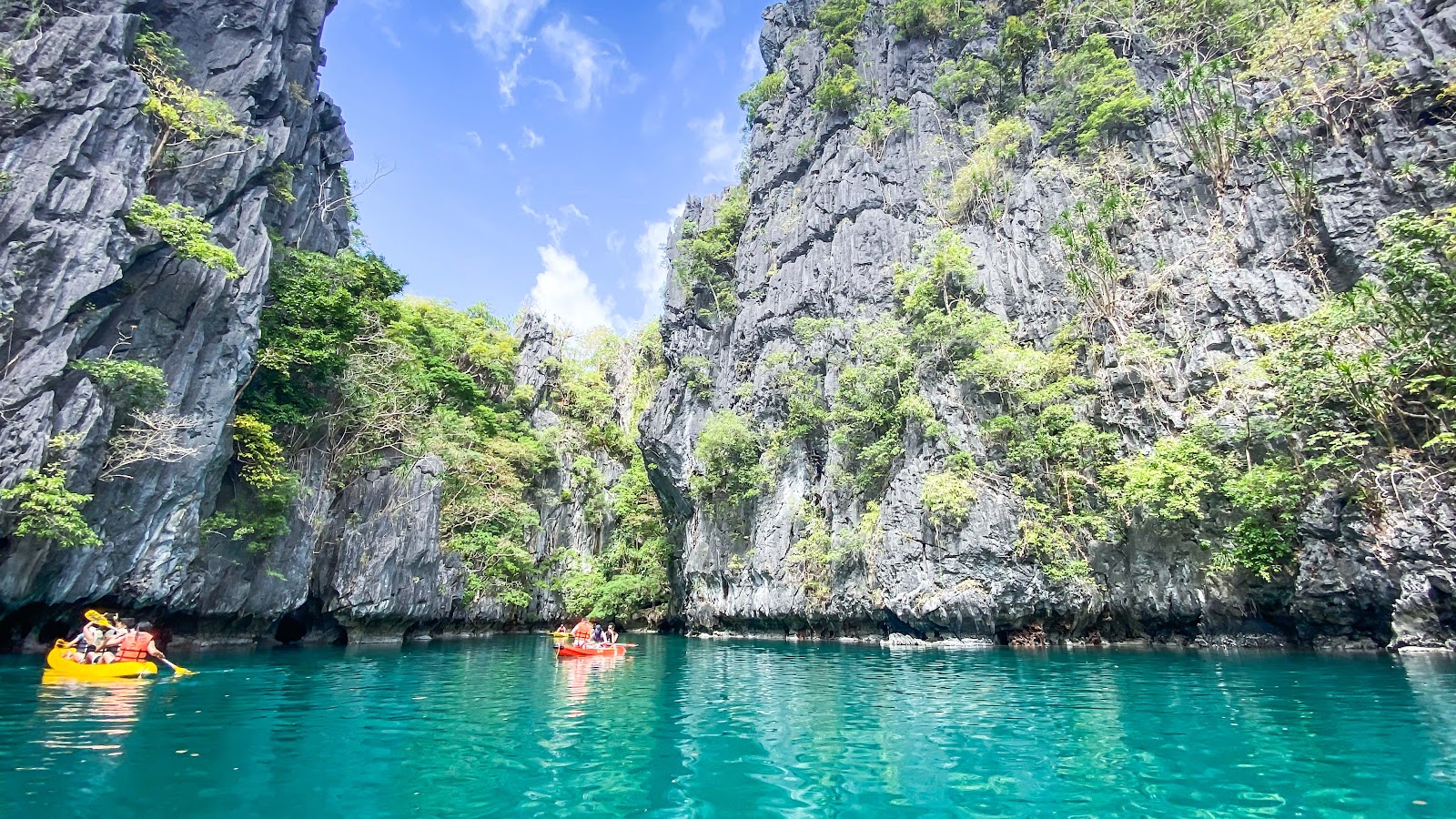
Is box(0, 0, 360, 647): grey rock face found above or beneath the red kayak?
above

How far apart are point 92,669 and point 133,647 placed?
93cm

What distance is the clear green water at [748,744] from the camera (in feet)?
19.4

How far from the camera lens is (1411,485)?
50.1ft

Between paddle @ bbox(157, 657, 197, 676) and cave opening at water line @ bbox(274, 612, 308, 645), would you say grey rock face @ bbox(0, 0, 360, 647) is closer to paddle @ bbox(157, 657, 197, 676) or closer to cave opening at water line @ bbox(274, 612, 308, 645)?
paddle @ bbox(157, 657, 197, 676)

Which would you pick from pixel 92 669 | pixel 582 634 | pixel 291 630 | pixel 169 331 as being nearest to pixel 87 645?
pixel 92 669

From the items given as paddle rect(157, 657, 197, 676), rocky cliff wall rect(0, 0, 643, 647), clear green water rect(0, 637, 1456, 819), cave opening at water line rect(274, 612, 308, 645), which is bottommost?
clear green water rect(0, 637, 1456, 819)

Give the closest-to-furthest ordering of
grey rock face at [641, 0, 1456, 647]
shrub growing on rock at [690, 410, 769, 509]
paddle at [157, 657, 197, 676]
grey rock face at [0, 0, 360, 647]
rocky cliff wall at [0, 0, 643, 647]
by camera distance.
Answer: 1. paddle at [157, 657, 197, 676]
2. grey rock face at [0, 0, 360, 647]
3. rocky cliff wall at [0, 0, 643, 647]
4. grey rock face at [641, 0, 1456, 647]
5. shrub growing on rock at [690, 410, 769, 509]

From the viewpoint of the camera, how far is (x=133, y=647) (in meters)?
13.9

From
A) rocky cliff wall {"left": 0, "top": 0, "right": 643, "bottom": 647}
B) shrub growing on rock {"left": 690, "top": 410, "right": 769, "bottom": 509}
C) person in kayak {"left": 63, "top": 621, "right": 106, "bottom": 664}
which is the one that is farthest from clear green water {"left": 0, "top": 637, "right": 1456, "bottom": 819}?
shrub growing on rock {"left": 690, "top": 410, "right": 769, "bottom": 509}

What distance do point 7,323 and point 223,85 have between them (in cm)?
1170

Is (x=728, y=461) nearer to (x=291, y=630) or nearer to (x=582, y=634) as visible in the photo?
(x=582, y=634)

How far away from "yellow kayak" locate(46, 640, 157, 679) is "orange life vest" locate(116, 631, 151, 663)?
222 mm

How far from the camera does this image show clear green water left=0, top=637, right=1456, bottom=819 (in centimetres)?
591

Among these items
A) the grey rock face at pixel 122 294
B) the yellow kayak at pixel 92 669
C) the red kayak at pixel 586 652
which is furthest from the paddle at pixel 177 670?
the red kayak at pixel 586 652
